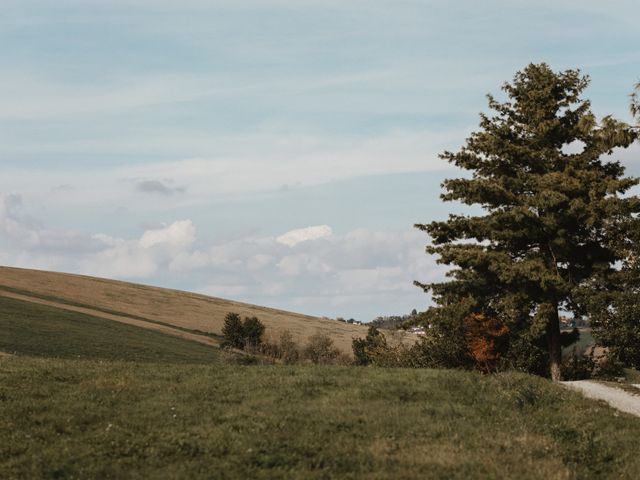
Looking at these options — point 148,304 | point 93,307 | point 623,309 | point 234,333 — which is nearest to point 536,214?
point 623,309

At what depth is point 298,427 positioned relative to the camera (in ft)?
56.6

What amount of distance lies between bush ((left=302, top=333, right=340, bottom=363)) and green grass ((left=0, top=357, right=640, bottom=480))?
2440 inches

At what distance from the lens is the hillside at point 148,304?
98562 mm

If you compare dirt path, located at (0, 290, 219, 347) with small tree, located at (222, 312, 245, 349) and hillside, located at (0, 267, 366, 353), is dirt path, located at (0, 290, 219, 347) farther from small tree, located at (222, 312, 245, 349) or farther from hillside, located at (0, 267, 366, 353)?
small tree, located at (222, 312, 245, 349)

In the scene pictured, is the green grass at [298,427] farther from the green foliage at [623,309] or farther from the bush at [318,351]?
the bush at [318,351]

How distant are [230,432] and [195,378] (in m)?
6.94

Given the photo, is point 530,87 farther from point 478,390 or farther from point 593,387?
point 478,390

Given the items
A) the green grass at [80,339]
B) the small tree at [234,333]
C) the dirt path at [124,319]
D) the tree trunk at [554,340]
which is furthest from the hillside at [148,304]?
the tree trunk at [554,340]

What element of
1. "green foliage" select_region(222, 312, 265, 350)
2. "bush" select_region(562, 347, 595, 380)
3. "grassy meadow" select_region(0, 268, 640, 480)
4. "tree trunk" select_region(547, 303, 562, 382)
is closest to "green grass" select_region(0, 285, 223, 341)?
"green foliage" select_region(222, 312, 265, 350)

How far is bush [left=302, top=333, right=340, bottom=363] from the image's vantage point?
8556 cm

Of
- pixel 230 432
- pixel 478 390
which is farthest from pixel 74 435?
pixel 478 390

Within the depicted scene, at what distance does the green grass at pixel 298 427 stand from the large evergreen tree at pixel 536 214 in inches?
564

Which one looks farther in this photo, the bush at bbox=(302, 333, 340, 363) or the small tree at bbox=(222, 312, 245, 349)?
the small tree at bbox=(222, 312, 245, 349)

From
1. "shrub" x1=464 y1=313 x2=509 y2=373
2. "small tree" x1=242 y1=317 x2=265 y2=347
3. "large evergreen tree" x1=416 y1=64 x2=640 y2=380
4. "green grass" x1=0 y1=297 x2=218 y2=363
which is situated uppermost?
"large evergreen tree" x1=416 y1=64 x2=640 y2=380
